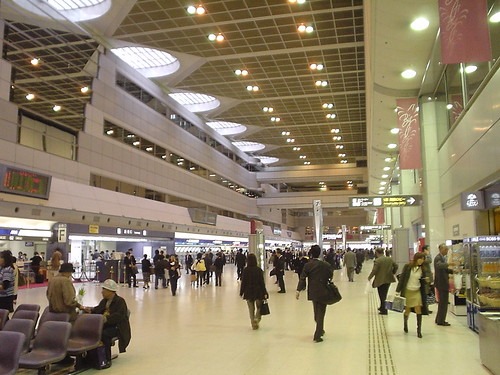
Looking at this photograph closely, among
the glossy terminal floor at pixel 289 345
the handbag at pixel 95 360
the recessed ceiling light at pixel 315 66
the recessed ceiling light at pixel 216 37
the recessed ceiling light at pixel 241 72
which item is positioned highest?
the recessed ceiling light at pixel 216 37

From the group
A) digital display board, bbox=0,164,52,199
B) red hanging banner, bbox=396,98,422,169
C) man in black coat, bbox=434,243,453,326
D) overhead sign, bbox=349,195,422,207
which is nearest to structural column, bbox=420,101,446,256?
red hanging banner, bbox=396,98,422,169

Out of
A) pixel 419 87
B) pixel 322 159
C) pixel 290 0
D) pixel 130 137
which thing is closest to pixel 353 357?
pixel 419 87

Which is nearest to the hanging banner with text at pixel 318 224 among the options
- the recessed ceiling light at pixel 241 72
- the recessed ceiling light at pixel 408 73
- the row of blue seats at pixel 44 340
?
the recessed ceiling light at pixel 241 72

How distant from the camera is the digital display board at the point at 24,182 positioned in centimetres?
1630

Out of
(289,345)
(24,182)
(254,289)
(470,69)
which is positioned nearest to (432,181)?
(470,69)

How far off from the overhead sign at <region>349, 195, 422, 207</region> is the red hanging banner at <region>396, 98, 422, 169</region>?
311 centimetres

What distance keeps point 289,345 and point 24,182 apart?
13.0 m

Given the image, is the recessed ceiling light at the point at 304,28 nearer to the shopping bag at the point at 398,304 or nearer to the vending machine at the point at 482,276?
the vending machine at the point at 482,276

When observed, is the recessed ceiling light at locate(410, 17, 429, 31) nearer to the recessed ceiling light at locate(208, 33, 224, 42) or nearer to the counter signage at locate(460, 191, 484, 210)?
the counter signage at locate(460, 191, 484, 210)

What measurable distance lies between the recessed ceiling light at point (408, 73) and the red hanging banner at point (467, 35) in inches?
271

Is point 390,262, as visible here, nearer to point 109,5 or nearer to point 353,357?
point 353,357

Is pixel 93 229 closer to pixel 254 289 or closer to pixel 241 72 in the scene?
pixel 241 72

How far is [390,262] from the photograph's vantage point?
37.9ft

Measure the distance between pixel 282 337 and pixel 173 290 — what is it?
30.9 feet
